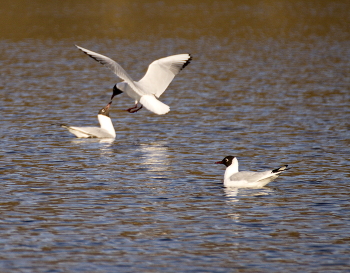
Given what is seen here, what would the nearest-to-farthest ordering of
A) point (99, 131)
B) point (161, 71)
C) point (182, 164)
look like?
point (182, 164) → point (161, 71) → point (99, 131)

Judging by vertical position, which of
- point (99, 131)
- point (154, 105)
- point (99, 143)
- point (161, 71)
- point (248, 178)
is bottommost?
point (248, 178)

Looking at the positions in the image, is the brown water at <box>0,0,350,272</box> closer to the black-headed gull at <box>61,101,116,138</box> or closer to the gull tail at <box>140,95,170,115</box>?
the black-headed gull at <box>61,101,116,138</box>

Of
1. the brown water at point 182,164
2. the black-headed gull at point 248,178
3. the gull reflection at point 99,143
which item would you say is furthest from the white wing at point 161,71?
the black-headed gull at point 248,178

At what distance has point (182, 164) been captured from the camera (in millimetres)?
16328

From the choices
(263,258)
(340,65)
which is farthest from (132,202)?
(340,65)

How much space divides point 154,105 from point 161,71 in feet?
6.09

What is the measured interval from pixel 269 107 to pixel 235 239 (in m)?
14.5

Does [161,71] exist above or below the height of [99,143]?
above

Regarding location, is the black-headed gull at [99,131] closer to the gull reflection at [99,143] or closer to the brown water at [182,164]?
the gull reflection at [99,143]

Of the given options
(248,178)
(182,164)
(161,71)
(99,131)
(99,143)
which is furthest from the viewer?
(99,131)

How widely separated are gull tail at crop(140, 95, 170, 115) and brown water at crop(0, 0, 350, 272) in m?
1.01

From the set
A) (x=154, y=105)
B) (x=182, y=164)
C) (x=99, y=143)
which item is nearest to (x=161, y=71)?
(x=154, y=105)

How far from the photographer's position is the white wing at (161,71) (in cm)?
1928

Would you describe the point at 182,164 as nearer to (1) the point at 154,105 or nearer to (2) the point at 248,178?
(1) the point at 154,105
